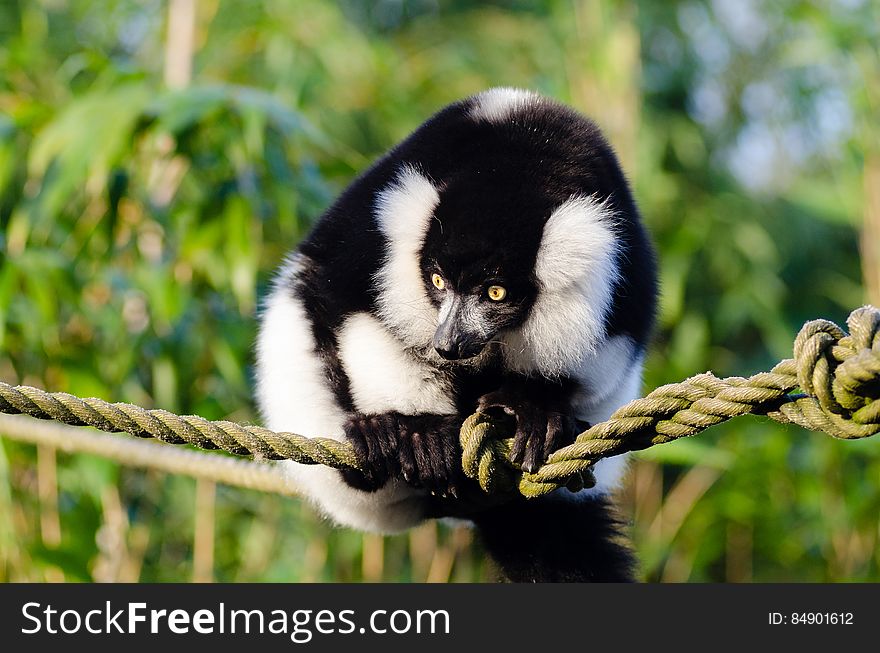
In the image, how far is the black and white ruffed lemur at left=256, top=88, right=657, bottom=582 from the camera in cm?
228

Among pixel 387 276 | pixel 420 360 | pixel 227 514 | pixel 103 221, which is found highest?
pixel 103 221

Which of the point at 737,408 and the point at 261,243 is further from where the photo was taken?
the point at 261,243

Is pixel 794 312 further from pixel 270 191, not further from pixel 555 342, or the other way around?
pixel 555 342

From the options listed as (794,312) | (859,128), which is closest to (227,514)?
(859,128)

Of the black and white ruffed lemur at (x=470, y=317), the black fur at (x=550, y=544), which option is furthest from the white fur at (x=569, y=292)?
the black fur at (x=550, y=544)

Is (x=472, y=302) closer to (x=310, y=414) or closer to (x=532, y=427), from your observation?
(x=532, y=427)

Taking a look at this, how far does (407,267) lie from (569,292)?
0.40 metres

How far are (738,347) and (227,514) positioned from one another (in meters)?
3.86

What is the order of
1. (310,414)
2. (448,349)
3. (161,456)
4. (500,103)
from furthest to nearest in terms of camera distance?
(161,456) → (500,103) → (310,414) → (448,349)

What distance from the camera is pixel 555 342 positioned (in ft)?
7.71

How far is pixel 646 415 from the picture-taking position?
5.69 ft

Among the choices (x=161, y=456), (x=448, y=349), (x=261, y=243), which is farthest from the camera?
(x=261, y=243)

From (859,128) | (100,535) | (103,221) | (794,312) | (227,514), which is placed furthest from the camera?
(794,312)

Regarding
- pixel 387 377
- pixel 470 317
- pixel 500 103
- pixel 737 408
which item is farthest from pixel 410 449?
pixel 500 103
